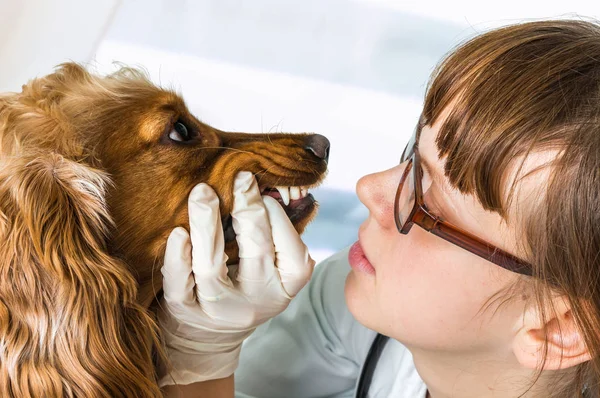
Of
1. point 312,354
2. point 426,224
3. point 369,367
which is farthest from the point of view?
point 312,354

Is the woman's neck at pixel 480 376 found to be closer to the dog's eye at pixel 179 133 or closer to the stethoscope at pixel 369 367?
the stethoscope at pixel 369 367

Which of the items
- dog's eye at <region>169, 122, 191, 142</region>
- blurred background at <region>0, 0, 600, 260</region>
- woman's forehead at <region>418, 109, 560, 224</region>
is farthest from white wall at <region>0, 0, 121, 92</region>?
woman's forehead at <region>418, 109, 560, 224</region>

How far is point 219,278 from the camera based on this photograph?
1.50 metres

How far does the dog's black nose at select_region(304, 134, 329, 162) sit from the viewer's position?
1.75 metres

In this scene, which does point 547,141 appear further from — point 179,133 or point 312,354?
point 312,354

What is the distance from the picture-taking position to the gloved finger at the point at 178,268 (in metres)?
1.49

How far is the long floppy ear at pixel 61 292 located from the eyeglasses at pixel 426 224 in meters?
0.63

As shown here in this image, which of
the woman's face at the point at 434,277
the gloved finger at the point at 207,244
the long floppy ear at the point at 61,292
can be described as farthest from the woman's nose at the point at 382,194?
the long floppy ear at the point at 61,292

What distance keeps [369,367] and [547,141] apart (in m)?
1.05

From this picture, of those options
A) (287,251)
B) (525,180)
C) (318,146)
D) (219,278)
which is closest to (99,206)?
(219,278)

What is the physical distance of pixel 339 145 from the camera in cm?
309

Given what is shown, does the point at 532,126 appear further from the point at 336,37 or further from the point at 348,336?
the point at 336,37

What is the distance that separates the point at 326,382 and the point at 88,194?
1.18 metres

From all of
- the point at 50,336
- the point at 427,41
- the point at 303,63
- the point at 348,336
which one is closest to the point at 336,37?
the point at 303,63
